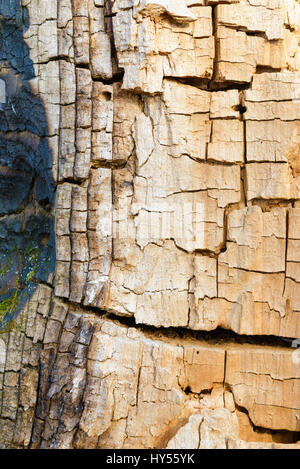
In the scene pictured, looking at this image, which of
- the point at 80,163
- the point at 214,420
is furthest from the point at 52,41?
the point at 214,420

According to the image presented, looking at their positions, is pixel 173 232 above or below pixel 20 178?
below

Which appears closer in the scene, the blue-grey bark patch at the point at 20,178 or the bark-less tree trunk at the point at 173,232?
the bark-less tree trunk at the point at 173,232

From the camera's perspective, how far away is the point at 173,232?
2.27 m

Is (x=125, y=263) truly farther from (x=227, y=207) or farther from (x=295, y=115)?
(x=295, y=115)

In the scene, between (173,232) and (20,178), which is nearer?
(173,232)

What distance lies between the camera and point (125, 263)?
2303 millimetres

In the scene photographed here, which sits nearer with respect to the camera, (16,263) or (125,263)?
(125,263)

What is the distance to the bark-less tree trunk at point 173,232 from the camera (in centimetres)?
219

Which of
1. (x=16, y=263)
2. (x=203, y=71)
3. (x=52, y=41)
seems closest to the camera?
(x=203, y=71)

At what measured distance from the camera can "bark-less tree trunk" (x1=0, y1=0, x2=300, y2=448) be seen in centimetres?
219

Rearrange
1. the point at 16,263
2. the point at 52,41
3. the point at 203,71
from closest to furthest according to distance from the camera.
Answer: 1. the point at 203,71
2. the point at 52,41
3. the point at 16,263

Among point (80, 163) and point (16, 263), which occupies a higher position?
point (80, 163)

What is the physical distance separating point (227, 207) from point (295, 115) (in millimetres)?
503

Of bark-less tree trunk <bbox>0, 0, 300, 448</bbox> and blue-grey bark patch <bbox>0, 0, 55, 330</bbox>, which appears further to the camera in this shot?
blue-grey bark patch <bbox>0, 0, 55, 330</bbox>
